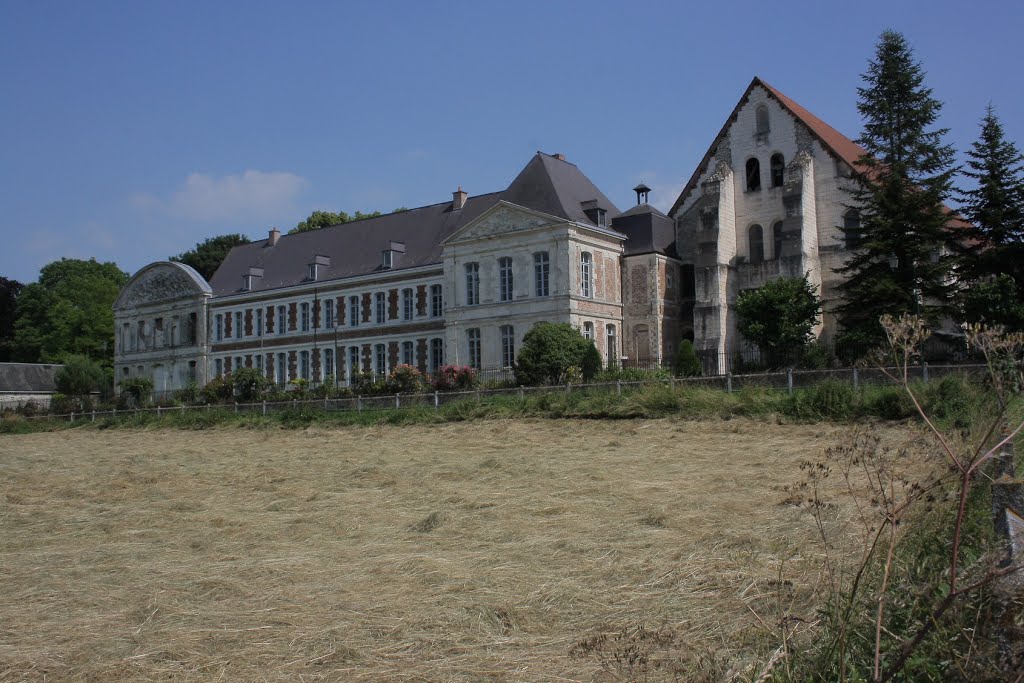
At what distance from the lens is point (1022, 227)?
2762 cm

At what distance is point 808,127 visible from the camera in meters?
35.1

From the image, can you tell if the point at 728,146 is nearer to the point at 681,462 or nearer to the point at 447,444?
the point at 447,444

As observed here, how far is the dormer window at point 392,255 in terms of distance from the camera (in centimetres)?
4244

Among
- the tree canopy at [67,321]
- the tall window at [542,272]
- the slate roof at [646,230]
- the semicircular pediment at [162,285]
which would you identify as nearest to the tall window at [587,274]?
the tall window at [542,272]

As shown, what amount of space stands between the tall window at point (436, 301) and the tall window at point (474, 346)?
3.18 metres

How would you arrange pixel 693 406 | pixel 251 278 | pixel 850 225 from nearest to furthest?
pixel 693 406, pixel 850 225, pixel 251 278

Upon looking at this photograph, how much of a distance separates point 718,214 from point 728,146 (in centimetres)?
360

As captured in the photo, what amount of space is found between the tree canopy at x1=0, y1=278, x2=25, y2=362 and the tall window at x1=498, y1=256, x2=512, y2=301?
170ft

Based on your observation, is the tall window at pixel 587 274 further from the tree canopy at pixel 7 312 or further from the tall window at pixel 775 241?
the tree canopy at pixel 7 312

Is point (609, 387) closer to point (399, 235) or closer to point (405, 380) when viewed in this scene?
point (405, 380)

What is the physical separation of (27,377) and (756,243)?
4973 centimetres

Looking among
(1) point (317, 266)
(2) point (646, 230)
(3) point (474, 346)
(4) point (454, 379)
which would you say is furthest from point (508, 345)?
(1) point (317, 266)

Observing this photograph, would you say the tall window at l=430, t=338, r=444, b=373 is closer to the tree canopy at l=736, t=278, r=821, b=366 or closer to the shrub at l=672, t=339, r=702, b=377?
the shrub at l=672, t=339, r=702, b=377

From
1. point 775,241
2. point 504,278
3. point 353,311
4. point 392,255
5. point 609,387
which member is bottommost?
point 609,387
